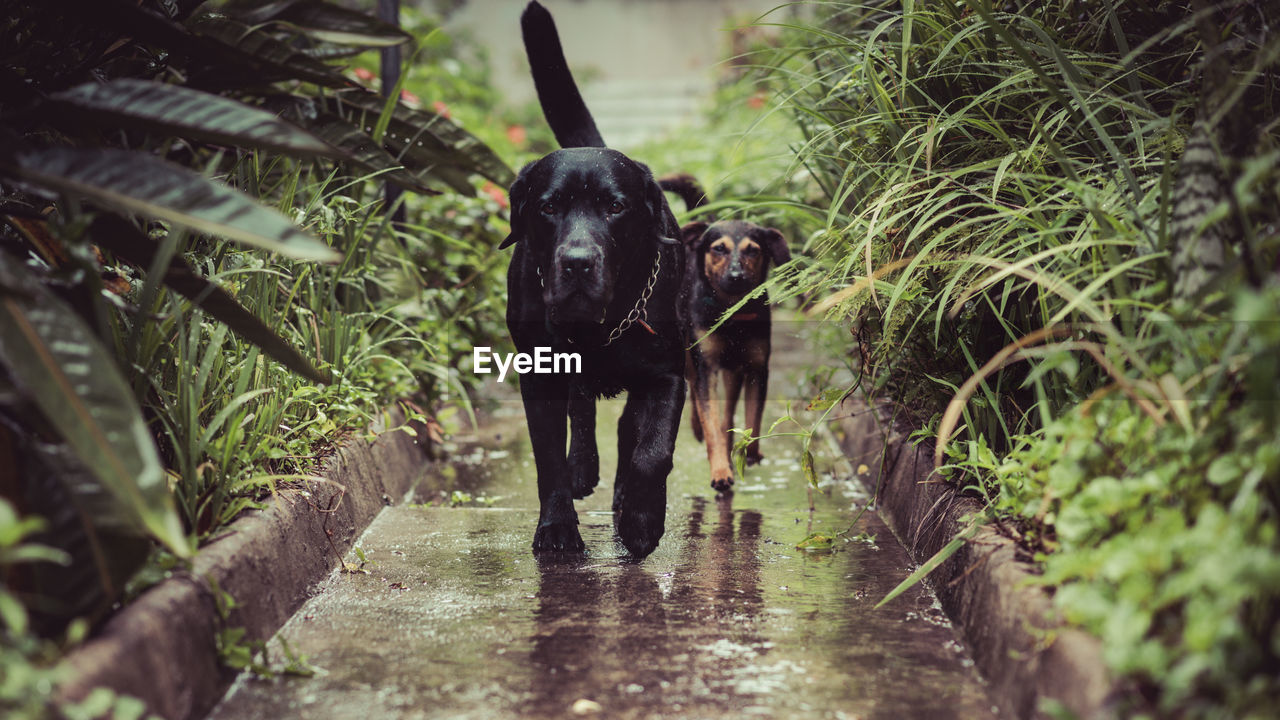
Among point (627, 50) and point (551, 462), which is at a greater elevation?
point (627, 50)

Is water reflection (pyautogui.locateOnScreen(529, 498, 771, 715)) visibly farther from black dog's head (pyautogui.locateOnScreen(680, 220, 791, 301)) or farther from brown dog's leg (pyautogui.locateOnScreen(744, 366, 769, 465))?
black dog's head (pyautogui.locateOnScreen(680, 220, 791, 301))

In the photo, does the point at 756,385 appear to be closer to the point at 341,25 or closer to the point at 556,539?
the point at 556,539

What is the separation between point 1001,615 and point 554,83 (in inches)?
109

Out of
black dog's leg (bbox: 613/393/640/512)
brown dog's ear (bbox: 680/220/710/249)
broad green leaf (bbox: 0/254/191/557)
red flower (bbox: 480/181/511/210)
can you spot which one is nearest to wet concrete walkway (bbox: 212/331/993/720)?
black dog's leg (bbox: 613/393/640/512)

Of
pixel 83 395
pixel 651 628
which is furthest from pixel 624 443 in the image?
pixel 83 395

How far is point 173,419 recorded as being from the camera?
2531mm

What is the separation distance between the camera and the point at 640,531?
329cm

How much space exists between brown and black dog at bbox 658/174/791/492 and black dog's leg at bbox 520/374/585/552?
0.97m

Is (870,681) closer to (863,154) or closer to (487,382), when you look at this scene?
(863,154)

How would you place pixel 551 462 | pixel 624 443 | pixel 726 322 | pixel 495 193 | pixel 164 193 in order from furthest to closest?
pixel 495 193 < pixel 726 322 < pixel 624 443 < pixel 551 462 < pixel 164 193

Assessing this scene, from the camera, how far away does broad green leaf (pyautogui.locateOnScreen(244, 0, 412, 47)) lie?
15.1ft

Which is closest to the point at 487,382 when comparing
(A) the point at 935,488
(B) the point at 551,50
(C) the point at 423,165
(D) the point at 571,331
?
(C) the point at 423,165

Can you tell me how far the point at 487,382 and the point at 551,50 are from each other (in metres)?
3.16

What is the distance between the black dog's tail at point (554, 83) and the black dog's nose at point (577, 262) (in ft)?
4.01
